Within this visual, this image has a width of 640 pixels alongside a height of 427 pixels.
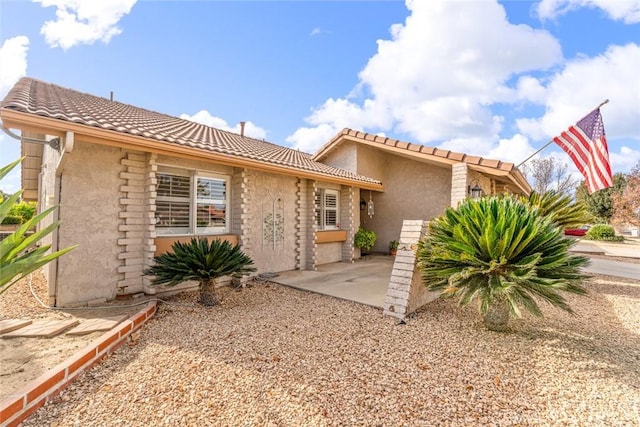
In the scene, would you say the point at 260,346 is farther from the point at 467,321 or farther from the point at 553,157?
the point at 553,157

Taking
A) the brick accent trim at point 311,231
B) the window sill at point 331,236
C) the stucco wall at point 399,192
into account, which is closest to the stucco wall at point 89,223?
the brick accent trim at point 311,231

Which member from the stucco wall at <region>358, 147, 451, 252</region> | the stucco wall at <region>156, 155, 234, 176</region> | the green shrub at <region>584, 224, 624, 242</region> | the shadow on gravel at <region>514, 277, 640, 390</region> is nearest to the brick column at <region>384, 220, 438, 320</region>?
the shadow on gravel at <region>514, 277, 640, 390</region>

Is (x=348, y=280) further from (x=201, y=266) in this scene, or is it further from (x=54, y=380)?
(x=54, y=380)

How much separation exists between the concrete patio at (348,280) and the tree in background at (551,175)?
34.1 meters

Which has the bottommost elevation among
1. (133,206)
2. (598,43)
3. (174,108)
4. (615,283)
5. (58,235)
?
(615,283)

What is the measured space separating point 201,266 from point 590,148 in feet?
36.1

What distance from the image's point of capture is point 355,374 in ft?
11.2

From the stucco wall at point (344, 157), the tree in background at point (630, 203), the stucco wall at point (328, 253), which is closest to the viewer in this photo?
the stucco wall at point (328, 253)

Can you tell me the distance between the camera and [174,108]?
12.6 meters

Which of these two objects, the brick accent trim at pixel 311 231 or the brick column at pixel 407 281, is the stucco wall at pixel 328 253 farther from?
the brick column at pixel 407 281

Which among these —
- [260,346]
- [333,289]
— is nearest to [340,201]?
[333,289]

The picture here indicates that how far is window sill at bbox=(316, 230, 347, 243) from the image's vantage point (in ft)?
34.7

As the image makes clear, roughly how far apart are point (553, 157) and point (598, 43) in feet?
97.7

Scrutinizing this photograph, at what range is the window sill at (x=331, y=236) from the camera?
10578mm
